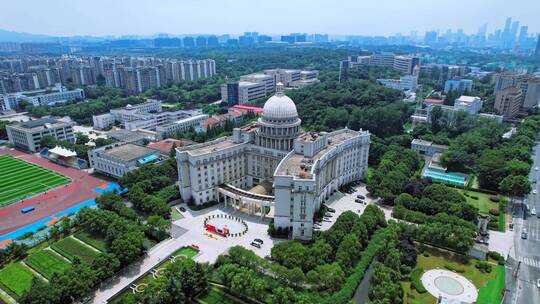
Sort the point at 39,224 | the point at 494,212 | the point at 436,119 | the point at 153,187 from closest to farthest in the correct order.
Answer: the point at 39,224
the point at 494,212
the point at 153,187
the point at 436,119

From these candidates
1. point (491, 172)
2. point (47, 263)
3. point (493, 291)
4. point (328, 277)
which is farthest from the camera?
point (491, 172)

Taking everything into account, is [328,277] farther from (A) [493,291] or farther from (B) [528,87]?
(B) [528,87]

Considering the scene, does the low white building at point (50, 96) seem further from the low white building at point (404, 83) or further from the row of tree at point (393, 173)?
the low white building at point (404, 83)

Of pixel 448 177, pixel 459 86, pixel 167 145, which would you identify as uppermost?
pixel 459 86

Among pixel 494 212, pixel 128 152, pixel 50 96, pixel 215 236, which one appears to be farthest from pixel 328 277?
pixel 50 96

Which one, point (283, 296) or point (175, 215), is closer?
point (283, 296)

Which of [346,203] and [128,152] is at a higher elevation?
[128,152]

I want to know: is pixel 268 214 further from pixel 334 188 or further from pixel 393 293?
pixel 393 293
